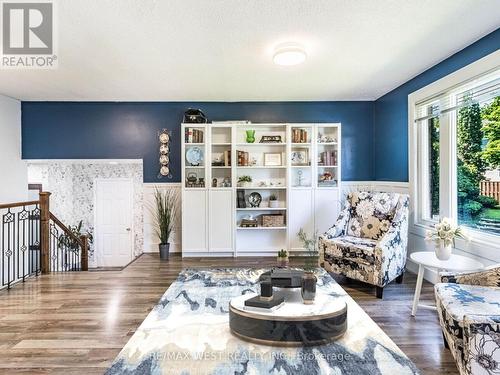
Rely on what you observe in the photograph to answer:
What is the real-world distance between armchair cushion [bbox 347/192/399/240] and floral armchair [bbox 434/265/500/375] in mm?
1638

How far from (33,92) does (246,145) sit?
3.27 metres

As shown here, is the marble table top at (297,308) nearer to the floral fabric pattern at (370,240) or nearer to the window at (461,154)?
the floral fabric pattern at (370,240)

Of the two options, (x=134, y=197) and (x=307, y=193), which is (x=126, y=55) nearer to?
(x=307, y=193)

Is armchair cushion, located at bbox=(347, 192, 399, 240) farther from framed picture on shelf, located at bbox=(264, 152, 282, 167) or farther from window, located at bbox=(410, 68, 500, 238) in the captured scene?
framed picture on shelf, located at bbox=(264, 152, 282, 167)

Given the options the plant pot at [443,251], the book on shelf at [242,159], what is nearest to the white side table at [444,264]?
the plant pot at [443,251]

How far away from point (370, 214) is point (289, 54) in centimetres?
215

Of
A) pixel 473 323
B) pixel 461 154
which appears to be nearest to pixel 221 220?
pixel 461 154

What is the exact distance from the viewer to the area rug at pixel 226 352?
1.32 metres

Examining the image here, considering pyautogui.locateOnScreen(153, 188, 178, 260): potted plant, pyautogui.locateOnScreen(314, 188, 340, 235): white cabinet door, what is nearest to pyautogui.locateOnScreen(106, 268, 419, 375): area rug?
pyautogui.locateOnScreen(314, 188, 340, 235): white cabinet door

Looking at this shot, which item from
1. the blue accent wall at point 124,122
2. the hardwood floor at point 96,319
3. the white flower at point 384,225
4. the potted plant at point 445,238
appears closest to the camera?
the hardwood floor at point 96,319

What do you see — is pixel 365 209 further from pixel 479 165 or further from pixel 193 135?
pixel 193 135

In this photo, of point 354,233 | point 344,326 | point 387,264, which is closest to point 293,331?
point 344,326

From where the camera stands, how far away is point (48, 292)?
143 inches

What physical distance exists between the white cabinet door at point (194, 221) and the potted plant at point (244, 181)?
583 millimetres
